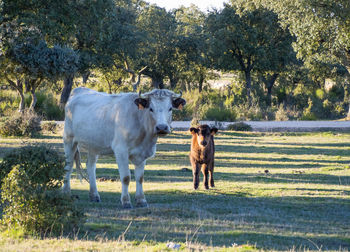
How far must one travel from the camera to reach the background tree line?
1711 centimetres

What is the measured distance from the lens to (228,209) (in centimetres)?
991

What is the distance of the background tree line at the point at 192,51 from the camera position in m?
17.1

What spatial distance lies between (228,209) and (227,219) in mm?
936

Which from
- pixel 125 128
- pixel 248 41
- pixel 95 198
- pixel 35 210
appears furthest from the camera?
pixel 248 41

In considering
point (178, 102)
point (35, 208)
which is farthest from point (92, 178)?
point (35, 208)

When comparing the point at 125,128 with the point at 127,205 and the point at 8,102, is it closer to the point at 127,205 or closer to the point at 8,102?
the point at 127,205

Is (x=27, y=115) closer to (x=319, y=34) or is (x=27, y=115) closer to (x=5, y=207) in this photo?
(x=319, y=34)

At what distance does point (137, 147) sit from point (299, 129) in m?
22.5

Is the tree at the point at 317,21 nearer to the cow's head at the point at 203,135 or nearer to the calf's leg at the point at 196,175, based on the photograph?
the cow's head at the point at 203,135

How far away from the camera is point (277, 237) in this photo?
25.0 ft

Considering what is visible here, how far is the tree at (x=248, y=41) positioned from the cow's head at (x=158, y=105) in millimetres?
40706

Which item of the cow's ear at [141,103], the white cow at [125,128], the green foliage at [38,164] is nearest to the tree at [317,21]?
the white cow at [125,128]

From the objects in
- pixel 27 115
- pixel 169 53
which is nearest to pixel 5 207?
pixel 27 115

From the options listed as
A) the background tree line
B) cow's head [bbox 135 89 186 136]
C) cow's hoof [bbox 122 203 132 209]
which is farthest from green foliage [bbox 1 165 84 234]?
the background tree line
